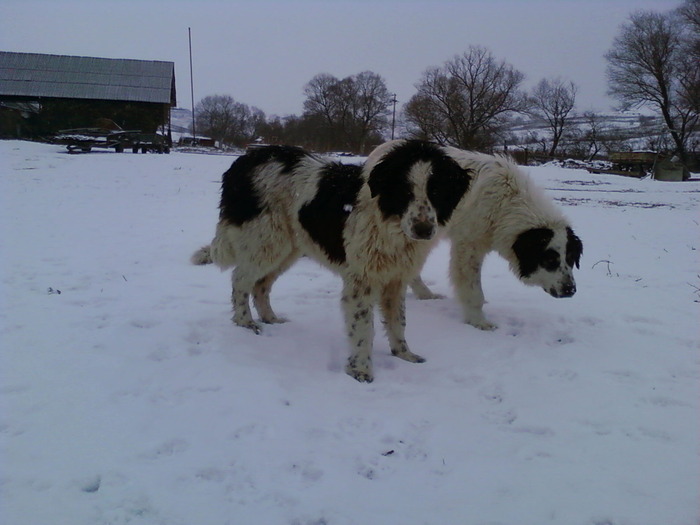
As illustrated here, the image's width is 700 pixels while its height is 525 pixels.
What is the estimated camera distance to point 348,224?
404cm

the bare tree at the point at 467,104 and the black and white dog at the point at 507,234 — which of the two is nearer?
the black and white dog at the point at 507,234

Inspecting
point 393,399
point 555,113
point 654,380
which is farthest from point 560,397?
point 555,113

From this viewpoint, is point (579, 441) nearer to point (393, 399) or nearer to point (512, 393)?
point (512, 393)

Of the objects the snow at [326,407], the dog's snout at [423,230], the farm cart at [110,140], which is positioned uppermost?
the farm cart at [110,140]

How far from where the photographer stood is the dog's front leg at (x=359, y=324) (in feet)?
12.6

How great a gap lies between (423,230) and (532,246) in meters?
1.91

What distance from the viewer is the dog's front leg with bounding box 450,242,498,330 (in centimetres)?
509

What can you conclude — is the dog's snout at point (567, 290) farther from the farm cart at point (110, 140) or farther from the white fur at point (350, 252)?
the farm cart at point (110, 140)

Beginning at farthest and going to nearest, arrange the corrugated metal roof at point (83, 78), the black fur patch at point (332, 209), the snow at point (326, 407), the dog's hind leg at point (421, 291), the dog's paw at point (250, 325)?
the corrugated metal roof at point (83, 78) → the dog's hind leg at point (421, 291) → the dog's paw at point (250, 325) → the black fur patch at point (332, 209) → the snow at point (326, 407)

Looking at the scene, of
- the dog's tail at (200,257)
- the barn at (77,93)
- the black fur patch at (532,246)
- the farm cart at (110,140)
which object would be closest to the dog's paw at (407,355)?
the black fur patch at (532,246)

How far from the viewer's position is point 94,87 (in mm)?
37656

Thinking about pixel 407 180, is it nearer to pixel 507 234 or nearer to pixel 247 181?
pixel 247 181

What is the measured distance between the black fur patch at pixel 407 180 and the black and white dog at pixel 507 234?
0.85 meters

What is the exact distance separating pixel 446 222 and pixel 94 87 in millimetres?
42194
